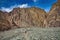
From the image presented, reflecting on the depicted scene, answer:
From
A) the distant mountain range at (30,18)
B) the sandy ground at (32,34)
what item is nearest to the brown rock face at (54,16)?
the distant mountain range at (30,18)

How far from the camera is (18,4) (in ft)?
29.2

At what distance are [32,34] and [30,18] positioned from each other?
66 cm

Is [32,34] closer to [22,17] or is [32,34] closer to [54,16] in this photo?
[22,17]

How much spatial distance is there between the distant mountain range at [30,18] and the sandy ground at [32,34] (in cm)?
17

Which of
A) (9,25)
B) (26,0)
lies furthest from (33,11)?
(9,25)

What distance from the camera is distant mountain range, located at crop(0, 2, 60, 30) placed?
8.68m

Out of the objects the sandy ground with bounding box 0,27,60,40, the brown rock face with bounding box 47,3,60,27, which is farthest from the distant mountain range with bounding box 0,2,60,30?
the sandy ground with bounding box 0,27,60,40

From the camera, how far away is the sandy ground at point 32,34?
333 inches

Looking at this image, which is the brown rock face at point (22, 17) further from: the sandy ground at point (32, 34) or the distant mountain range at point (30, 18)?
the sandy ground at point (32, 34)

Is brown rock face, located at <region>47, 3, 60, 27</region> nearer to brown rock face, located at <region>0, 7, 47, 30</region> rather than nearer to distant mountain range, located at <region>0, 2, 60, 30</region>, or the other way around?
distant mountain range, located at <region>0, 2, 60, 30</region>

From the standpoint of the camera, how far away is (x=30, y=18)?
28.9ft

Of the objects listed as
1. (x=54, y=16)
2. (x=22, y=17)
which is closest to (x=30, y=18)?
(x=22, y=17)

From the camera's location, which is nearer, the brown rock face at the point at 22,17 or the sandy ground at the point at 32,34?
the sandy ground at the point at 32,34

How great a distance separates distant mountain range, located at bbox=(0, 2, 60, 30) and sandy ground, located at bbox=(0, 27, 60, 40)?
167 millimetres
